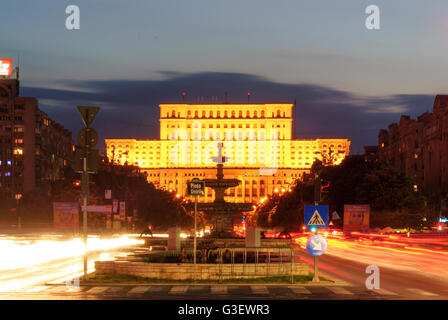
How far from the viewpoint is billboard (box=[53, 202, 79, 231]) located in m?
71.2

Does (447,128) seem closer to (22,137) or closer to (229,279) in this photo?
(22,137)

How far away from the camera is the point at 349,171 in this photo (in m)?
83.9

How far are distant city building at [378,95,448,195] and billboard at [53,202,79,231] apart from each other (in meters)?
64.3

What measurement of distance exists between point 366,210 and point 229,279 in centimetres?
4302

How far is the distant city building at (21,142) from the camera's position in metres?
151

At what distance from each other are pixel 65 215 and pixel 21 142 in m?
85.5

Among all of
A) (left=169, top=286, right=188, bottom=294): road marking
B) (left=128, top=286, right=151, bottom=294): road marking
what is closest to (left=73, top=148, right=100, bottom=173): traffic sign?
(left=128, top=286, right=151, bottom=294): road marking

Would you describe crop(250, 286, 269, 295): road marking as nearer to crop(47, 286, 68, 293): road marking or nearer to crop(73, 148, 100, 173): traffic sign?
crop(47, 286, 68, 293): road marking

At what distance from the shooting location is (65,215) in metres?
73.2

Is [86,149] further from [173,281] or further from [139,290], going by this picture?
[139,290]

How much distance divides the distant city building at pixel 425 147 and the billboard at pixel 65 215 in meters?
64.3

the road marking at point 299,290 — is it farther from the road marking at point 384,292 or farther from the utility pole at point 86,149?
the utility pole at point 86,149

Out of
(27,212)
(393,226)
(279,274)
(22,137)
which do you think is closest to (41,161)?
(22,137)

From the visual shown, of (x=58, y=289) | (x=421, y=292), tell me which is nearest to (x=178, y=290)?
(x=58, y=289)
